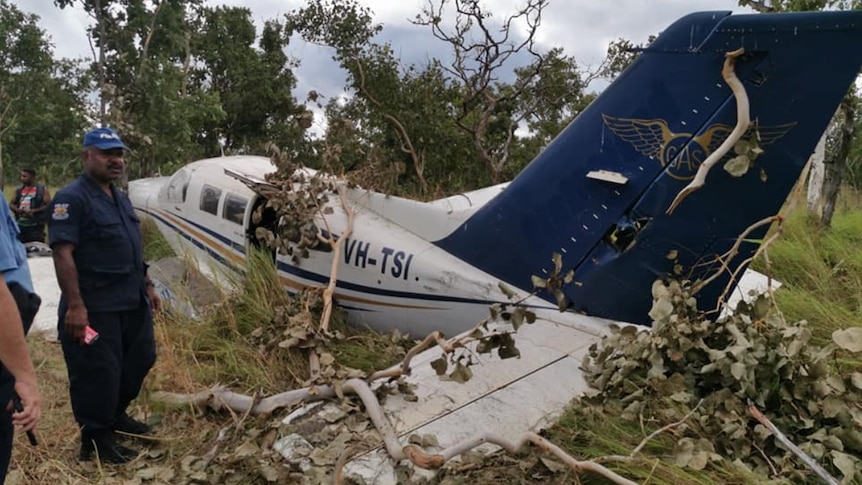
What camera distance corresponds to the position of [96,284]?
3.59 m

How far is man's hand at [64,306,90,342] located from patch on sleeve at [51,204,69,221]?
0.51 m

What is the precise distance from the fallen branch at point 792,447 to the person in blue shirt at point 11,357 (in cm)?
280

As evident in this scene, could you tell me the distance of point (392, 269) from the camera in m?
5.00

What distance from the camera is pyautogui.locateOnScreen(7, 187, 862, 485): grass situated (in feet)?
8.80

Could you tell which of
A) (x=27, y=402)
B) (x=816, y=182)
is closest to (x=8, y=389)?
(x=27, y=402)

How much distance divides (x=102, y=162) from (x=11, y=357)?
1.80 m

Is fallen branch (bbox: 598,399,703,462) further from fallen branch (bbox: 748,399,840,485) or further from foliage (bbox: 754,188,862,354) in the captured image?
foliage (bbox: 754,188,862,354)

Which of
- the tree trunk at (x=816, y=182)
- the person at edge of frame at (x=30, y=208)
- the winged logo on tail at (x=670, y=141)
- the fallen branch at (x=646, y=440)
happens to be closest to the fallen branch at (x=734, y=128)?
the winged logo on tail at (x=670, y=141)

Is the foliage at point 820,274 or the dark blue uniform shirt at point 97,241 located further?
the foliage at point 820,274

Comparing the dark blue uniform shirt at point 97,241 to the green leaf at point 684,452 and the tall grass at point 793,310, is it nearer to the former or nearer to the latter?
the tall grass at point 793,310

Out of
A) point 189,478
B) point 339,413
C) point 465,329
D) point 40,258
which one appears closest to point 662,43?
point 465,329

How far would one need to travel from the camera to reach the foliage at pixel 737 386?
2.44m

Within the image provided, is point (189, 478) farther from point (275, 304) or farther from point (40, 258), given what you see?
point (40, 258)

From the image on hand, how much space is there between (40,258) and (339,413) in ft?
20.4
